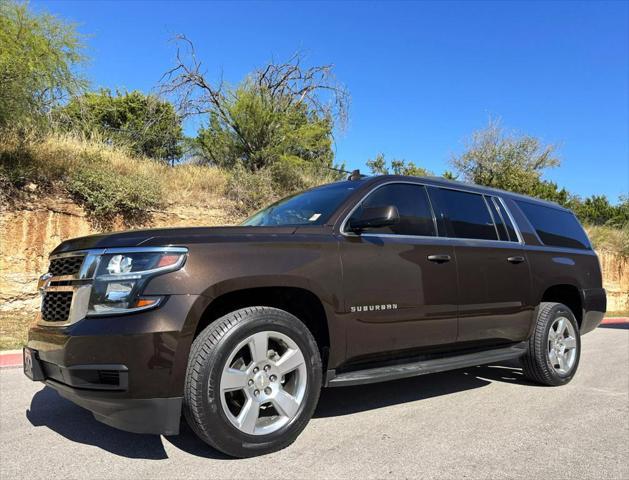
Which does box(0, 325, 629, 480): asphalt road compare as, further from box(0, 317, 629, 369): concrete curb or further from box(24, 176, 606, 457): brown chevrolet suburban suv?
box(0, 317, 629, 369): concrete curb

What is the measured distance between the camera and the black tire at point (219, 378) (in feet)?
9.57

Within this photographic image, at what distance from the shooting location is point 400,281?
3.91 metres

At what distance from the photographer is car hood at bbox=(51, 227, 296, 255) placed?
9.88 ft

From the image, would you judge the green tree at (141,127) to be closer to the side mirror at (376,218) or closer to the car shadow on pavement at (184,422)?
the car shadow on pavement at (184,422)

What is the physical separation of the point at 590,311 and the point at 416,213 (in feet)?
9.82

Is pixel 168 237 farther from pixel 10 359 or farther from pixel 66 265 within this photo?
pixel 10 359

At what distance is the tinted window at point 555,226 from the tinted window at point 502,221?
0.43m

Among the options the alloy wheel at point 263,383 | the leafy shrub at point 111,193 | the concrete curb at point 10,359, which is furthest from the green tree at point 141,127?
the alloy wheel at point 263,383

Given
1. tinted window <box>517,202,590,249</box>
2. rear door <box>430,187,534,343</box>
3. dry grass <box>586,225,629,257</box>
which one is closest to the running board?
rear door <box>430,187,534,343</box>

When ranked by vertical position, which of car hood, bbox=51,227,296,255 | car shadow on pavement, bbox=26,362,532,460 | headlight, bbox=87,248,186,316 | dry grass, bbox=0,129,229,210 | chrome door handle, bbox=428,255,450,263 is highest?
dry grass, bbox=0,129,229,210

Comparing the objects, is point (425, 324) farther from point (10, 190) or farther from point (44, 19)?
point (44, 19)

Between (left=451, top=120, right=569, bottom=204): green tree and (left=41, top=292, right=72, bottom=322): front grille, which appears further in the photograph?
(left=451, top=120, right=569, bottom=204): green tree

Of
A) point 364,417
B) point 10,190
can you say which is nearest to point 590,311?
point 364,417

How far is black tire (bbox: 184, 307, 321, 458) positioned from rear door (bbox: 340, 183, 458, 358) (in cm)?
48
